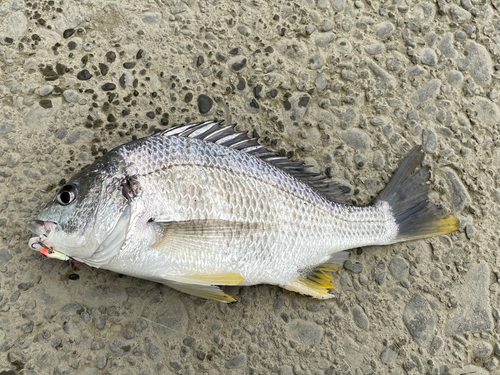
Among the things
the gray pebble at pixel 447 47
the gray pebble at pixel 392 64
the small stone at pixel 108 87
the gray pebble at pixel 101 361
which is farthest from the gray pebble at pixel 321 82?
the gray pebble at pixel 101 361

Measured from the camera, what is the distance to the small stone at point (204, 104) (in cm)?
241

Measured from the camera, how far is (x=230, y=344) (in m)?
2.23

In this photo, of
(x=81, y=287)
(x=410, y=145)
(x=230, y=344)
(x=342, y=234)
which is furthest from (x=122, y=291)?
(x=410, y=145)

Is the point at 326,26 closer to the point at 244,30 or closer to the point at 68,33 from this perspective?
the point at 244,30

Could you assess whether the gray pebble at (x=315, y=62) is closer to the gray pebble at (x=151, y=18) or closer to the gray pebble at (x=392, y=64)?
the gray pebble at (x=392, y=64)

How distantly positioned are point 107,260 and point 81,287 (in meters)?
0.42

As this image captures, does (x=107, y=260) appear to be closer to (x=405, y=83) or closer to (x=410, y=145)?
(x=410, y=145)

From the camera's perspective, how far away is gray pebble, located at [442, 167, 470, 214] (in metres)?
2.45

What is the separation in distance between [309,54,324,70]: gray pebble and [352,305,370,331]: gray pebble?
1.41m

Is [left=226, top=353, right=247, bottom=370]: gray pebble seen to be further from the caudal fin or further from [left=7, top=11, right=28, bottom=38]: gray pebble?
[left=7, top=11, right=28, bottom=38]: gray pebble

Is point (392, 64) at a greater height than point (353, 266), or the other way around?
point (392, 64)

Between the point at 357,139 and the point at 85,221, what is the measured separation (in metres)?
1.55

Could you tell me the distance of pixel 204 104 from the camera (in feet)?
7.92

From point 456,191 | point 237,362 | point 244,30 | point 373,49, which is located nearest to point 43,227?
point 237,362
